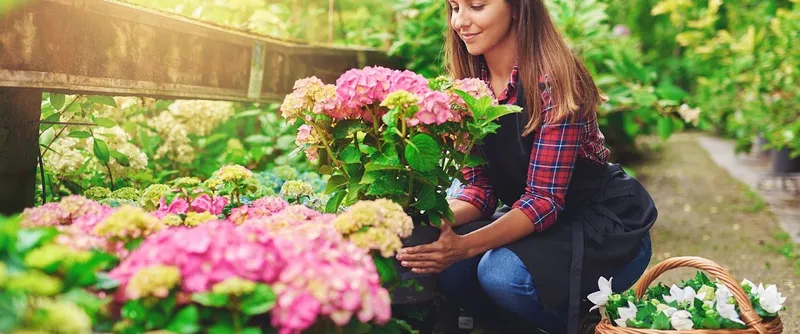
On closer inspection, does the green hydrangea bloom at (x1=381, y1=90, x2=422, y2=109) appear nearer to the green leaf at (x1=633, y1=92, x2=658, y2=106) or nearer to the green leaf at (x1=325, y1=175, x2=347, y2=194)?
the green leaf at (x1=325, y1=175, x2=347, y2=194)

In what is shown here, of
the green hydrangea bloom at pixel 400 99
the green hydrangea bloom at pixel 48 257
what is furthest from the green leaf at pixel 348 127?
the green hydrangea bloom at pixel 48 257

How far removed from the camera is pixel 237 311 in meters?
1.24

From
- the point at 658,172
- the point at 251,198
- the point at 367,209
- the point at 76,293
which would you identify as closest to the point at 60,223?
the point at 76,293

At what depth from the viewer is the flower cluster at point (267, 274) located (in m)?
1.20

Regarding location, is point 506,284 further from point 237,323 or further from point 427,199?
point 237,323

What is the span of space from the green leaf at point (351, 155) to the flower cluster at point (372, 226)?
373 mm

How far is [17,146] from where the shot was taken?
6.75 feet

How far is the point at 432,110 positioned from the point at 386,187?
0.23m

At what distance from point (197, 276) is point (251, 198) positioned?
110cm

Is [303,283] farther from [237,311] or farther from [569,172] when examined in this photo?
[569,172]

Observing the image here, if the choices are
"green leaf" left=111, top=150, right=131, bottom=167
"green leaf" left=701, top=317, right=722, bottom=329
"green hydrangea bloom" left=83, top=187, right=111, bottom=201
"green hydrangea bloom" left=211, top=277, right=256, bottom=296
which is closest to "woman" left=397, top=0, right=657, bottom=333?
"green leaf" left=701, top=317, right=722, bottom=329

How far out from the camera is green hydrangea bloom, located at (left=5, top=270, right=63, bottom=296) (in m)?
1.07

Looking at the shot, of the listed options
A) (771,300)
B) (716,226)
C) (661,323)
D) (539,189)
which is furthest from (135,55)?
(716,226)

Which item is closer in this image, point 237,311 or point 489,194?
point 237,311
